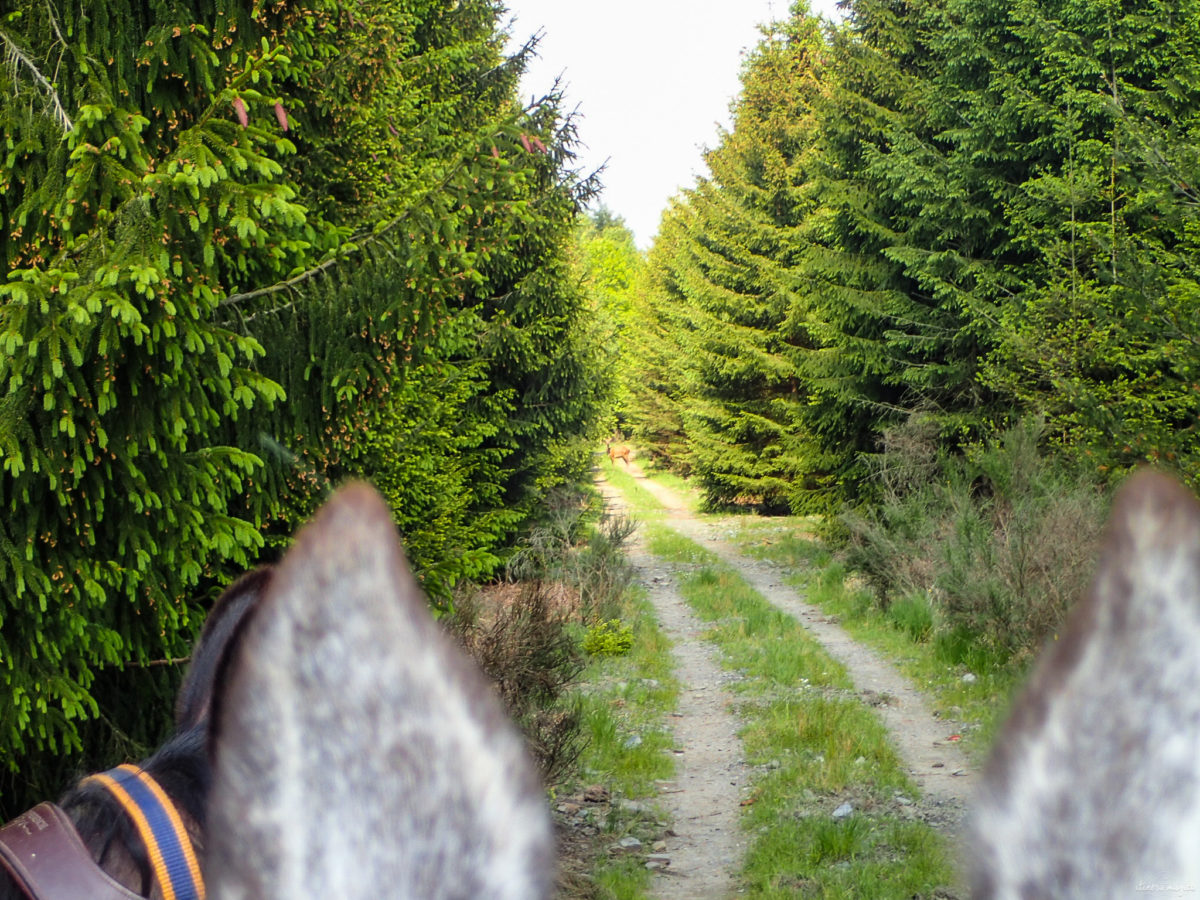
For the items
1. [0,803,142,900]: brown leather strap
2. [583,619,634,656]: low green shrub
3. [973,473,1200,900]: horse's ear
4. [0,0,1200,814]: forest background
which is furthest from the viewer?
[583,619,634,656]: low green shrub

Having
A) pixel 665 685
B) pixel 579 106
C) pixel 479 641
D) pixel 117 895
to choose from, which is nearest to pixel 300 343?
pixel 479 641

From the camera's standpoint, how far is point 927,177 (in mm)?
14117

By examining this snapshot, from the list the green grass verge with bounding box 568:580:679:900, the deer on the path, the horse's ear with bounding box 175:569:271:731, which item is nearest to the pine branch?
the horse's ear with bounding box 175:569:271:731

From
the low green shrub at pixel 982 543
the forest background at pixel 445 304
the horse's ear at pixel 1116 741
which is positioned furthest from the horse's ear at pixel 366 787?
the low green shrub at pixel 982 543

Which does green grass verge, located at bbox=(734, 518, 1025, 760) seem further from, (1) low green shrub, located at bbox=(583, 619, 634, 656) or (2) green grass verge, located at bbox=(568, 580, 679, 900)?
(1) low green shrub, located at bbox=(583, 619, 634, 656)

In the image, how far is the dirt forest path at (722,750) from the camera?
614cm

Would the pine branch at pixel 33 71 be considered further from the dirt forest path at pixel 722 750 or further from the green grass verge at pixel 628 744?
the green grass verge at pixel 628 744

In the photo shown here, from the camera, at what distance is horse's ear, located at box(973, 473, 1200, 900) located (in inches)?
10.0

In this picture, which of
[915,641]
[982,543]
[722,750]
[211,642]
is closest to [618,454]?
[915,641]

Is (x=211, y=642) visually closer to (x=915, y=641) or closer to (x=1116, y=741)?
(x=1116, y=741)

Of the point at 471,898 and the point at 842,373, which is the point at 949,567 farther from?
the point at 471,898

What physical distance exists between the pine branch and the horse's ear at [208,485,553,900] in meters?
4.07

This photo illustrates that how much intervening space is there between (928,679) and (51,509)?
343 inches

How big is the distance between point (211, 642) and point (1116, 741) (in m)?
0.73
